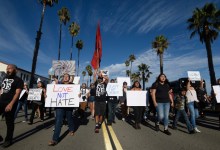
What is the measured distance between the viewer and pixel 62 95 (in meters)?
6.16

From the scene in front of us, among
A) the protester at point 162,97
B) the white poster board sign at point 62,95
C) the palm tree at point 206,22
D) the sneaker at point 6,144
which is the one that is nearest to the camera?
the sneaker at point 6,144

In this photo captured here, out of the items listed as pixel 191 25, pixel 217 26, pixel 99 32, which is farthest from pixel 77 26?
pixel 99 32

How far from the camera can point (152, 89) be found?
23.8 ft

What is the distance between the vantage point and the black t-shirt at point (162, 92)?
23.1ft

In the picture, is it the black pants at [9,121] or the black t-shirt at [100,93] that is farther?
the black t-shirt at [100,93]

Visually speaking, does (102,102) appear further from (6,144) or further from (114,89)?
(6,144)

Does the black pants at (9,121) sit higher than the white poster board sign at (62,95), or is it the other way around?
the white poster board sign at (62,95)

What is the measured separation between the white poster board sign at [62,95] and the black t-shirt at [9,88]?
114cm

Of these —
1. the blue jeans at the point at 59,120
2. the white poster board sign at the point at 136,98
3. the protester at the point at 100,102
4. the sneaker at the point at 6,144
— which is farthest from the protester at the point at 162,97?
the sneaker at the point at 6,144

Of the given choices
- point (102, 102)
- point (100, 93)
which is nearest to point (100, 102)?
point (102, 102)

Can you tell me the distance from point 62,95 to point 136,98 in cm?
359

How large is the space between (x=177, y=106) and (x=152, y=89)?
1.22 metres

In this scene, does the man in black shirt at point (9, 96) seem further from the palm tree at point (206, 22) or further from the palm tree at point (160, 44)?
the palm tree at point (160, 44)

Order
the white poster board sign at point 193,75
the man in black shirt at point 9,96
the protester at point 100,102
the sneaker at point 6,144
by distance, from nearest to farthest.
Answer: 1. the sneaker at point 6,144
2. the man in black shirt at point 9,96
3. the protester at point 100,102
4. the white poster board sign at point 193,75
